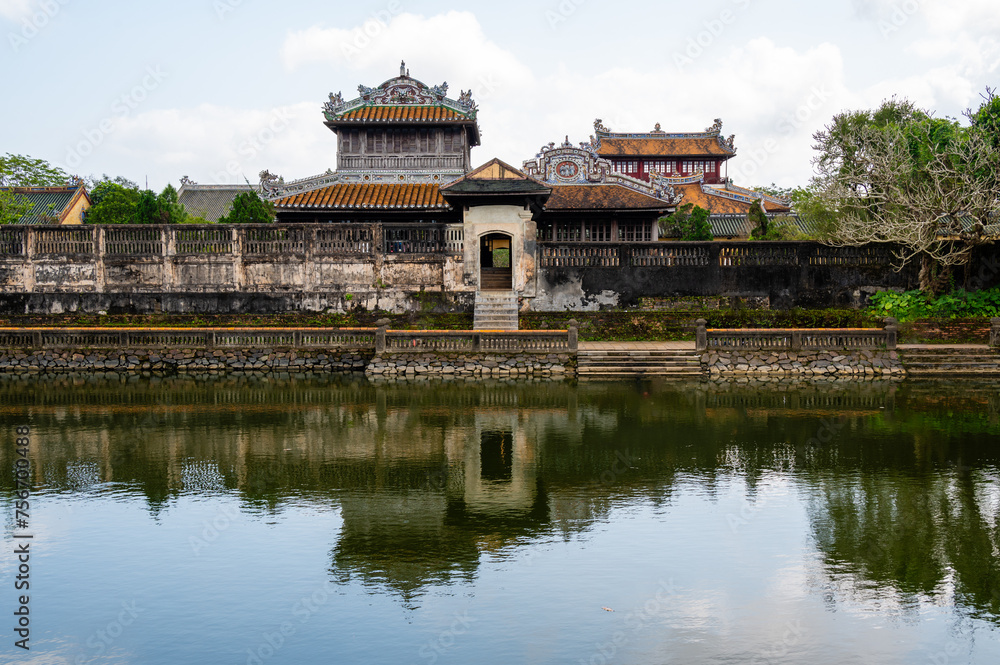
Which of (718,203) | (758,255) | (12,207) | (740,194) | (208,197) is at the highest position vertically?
(208,197)

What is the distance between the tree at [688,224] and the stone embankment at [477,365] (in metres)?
15.7

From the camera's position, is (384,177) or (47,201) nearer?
(384,177)

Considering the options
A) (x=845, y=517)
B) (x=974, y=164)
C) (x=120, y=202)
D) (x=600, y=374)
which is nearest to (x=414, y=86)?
(x=120, y=202)

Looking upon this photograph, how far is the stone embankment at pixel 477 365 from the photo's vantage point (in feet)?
78.3

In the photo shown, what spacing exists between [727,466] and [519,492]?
3.58 meters

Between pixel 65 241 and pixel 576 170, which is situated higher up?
pixel 576 170

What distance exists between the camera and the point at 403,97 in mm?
35531

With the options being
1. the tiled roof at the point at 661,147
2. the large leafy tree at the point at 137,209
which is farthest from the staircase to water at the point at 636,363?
the tiled roof at the point at 661,147

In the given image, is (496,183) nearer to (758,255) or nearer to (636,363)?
(636,363)

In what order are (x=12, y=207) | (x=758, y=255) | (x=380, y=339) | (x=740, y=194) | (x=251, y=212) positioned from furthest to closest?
(x=740, y=194) < (x=12, y=207) < (x=251, y=212) < (x=758, y=255) < (x=380, y=339)

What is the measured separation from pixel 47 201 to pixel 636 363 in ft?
122

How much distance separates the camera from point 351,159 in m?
35.2

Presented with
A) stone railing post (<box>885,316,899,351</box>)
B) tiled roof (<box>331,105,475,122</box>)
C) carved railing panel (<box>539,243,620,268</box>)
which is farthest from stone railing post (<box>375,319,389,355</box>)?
stone railing post (<box>885,316,899,351</box>)

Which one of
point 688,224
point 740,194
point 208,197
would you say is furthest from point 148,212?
point 740,194
